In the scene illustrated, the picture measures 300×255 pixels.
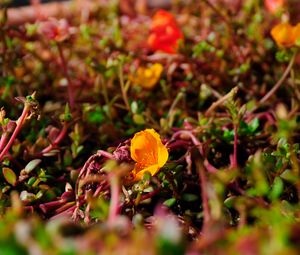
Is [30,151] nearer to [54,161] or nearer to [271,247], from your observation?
[54,161]

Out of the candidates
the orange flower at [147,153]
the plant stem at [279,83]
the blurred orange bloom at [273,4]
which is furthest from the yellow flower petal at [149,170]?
the blurred orange bloom at [273,4]

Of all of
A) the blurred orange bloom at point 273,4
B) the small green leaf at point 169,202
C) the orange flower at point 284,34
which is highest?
the orange flower at point 284,34

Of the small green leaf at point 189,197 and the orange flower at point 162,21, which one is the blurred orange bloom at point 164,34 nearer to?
the orange flower at point 162,21

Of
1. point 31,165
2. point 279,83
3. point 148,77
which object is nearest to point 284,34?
point 279,83

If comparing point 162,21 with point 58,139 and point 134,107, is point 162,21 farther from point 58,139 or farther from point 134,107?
point 58,139

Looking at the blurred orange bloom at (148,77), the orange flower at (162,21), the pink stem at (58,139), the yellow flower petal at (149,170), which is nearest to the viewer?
the yellow flower petal at (149,170)

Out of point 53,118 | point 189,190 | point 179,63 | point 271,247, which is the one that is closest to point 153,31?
point 179,63
